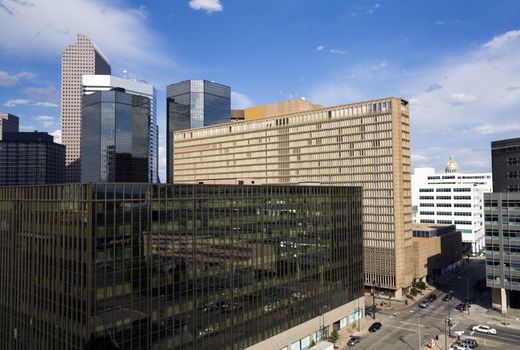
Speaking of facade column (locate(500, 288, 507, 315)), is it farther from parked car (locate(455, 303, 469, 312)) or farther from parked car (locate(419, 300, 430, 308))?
parked car (locate(419, 300, 430, 308))

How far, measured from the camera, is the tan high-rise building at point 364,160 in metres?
119

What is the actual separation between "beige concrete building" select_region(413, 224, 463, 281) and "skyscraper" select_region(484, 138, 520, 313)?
85.2ft

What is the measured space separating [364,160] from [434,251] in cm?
4322

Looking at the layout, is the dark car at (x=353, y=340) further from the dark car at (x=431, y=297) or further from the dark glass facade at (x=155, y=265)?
the dark car at (x=431, y=297)

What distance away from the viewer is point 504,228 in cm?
10000

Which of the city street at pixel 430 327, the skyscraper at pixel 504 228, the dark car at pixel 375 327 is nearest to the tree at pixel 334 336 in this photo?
the city street at pixel 430 327

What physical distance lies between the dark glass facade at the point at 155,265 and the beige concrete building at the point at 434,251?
54904 millimetres

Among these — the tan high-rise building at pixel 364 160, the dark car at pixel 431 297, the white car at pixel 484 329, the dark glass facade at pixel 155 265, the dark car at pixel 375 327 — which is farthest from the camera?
the tan high-rise building at pixel 364 160

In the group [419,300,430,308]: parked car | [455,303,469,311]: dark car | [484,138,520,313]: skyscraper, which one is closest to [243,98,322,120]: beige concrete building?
[484,138,520,313]: skyscraper

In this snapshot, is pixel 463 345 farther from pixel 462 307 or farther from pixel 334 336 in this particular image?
pixel 462 307

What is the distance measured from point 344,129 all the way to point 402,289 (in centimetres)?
5103

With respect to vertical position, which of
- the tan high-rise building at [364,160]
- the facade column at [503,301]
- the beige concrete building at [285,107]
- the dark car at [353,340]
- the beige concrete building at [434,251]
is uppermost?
the beige concrete building at [285,107]

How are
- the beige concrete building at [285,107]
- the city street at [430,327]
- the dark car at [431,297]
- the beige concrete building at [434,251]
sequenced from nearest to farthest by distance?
the city street at [430,327], the dark car at [431,297], the beige concrete building at [434,251], the beige concrete building at [285,107]

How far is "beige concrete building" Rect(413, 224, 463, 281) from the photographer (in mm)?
128375
